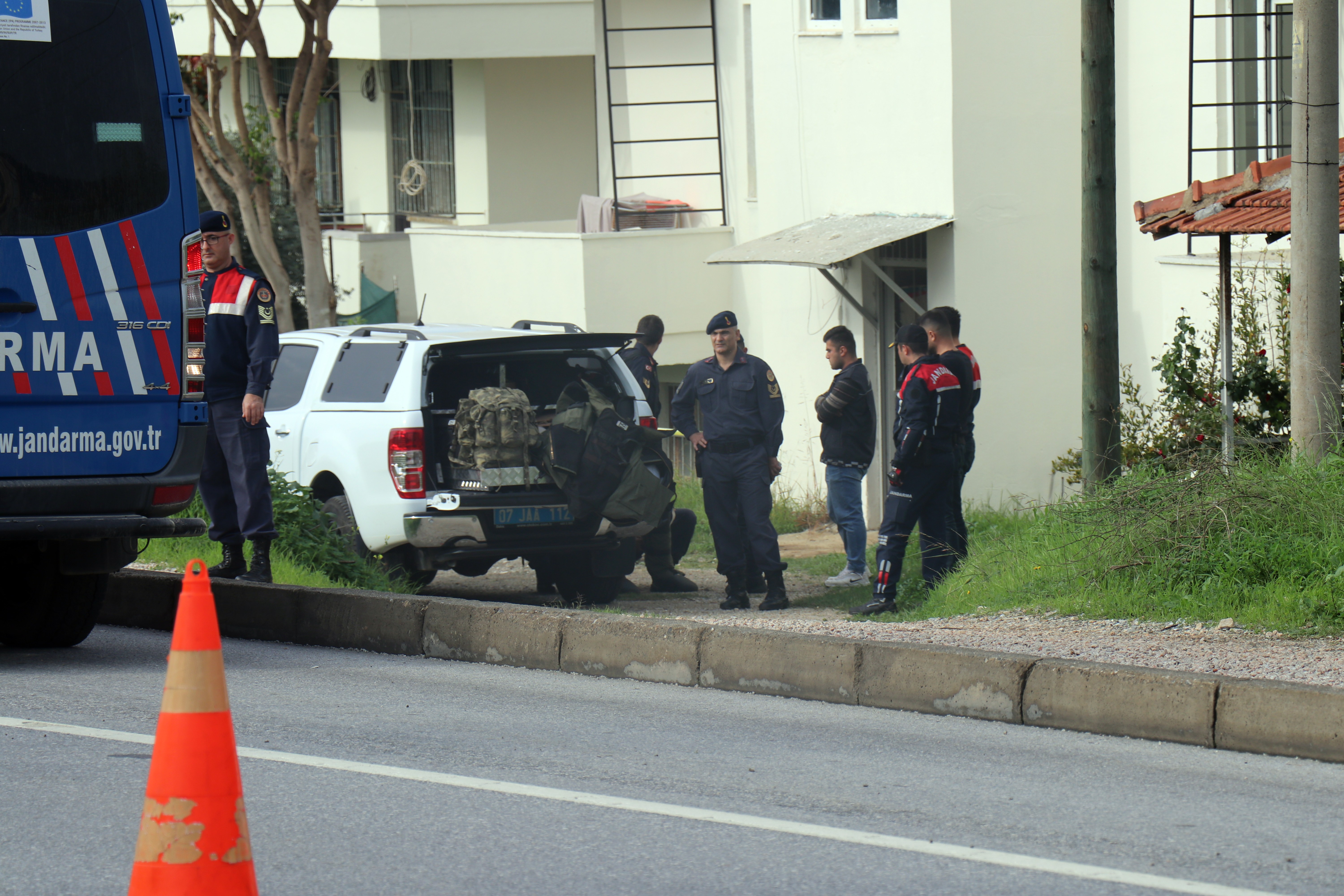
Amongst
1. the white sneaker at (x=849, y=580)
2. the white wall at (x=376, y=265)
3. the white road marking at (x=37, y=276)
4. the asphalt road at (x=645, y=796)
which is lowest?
the white sneaker at (x=849, y=580)

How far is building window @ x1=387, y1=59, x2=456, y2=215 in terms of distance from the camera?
26.7m

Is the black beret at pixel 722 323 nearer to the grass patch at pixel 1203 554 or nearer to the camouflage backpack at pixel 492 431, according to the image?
the camouflage backpack at pixel 492 431

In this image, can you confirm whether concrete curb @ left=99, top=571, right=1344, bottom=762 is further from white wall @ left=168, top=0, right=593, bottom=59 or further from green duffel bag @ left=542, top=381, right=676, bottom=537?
white wall @ left=168, top=0, right=593, bottom=59

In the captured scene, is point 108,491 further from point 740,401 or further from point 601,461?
point 740,401

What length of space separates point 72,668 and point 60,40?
2.63 m

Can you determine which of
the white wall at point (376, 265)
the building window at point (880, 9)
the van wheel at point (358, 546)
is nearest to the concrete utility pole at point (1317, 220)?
the van wheel at point (358, 546)

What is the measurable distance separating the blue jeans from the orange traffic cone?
7.91 meters

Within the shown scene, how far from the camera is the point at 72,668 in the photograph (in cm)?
738

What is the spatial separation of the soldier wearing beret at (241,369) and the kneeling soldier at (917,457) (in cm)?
345

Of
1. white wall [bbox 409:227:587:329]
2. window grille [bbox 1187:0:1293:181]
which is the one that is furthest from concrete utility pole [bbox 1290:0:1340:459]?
white wall [bbox 409:227:587:329]

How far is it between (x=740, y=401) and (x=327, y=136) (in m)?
21.0

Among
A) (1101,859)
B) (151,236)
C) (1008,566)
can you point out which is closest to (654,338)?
(1008,566)

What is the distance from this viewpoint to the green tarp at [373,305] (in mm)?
25672

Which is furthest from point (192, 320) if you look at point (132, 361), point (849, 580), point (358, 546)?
point (849, 580)
